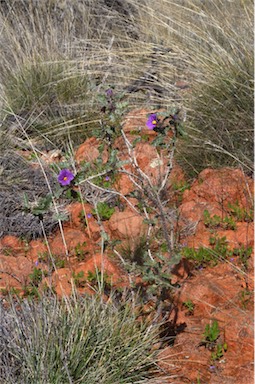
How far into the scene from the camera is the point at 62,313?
2516mm

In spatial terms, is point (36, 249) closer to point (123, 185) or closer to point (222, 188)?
point (123, 185)

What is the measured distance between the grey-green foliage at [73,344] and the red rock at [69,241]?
2.85 feet

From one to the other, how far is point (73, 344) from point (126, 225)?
1.18 metres

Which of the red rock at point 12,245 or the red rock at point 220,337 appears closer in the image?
the red rock at point 220,337

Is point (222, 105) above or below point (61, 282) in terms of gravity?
above

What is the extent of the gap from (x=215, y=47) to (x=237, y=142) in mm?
737

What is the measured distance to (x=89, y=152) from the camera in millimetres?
4383

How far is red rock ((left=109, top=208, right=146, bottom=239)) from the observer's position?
3.46 metres

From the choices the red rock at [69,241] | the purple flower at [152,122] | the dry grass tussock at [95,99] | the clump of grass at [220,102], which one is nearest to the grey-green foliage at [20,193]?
the dry grass tussock at [95,99]

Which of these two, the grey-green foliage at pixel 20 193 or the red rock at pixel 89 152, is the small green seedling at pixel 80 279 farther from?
the red rock at pixel 89 152

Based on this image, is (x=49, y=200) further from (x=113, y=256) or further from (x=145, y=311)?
(x=113, y=256)

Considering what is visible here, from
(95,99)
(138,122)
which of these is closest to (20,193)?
(95,99)

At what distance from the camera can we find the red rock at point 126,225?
136 inches

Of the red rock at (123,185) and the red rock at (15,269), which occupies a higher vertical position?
the red rock at (15,269)
